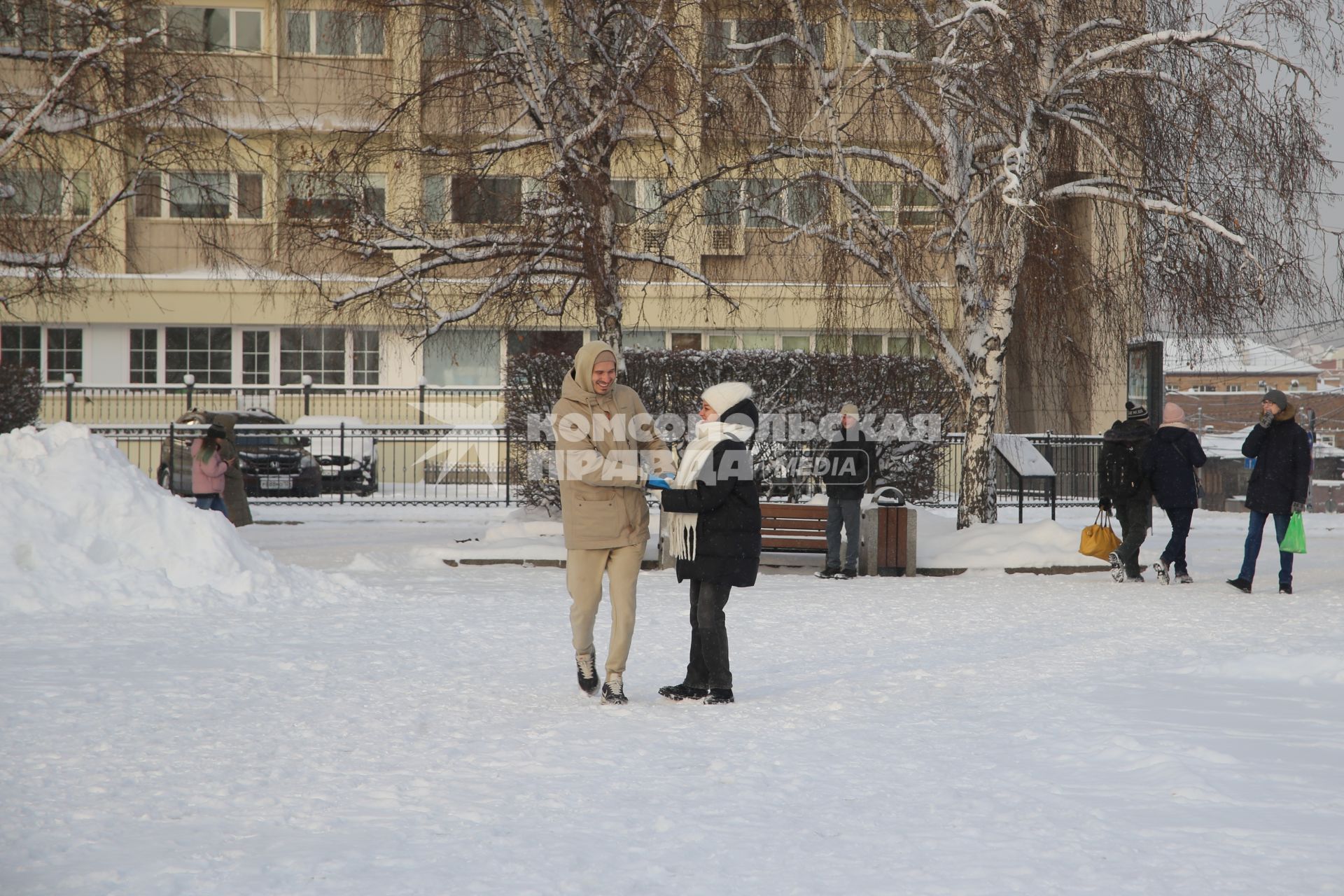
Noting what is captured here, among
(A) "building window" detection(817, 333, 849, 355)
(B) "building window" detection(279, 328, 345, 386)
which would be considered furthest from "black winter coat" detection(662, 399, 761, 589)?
(B) "building window" detection(279, 328, 345, 386)

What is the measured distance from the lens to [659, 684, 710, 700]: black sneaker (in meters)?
7.57

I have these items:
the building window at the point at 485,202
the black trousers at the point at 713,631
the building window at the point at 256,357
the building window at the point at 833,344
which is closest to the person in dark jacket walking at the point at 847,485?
the building window at the point at 833,344

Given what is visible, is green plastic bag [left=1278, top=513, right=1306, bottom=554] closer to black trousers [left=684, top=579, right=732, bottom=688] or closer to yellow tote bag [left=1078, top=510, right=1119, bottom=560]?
yellow tote bag [left=1078, top=510, right=1119, bottom=560]

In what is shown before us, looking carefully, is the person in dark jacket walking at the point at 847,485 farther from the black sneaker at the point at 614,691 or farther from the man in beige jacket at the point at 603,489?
the black sneaker at the point at 614,691

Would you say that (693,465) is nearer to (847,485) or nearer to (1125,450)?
(847,485)

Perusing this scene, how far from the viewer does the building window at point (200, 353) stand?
3369 centimetres

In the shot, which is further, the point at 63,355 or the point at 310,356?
the point at 310,356

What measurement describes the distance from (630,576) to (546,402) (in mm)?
11039

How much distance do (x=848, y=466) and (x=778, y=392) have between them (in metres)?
4.84

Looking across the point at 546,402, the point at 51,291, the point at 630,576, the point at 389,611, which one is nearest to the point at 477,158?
the point at 546,402

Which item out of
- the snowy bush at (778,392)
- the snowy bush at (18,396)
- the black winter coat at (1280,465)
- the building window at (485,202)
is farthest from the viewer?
the snowy bush at (18,396)

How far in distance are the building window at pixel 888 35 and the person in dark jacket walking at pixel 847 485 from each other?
552 cm

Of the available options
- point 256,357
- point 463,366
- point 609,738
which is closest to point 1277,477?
point 609,738

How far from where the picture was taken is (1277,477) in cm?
1282
